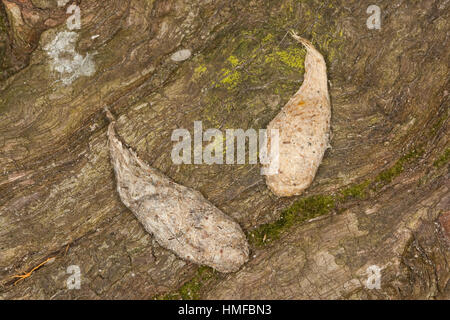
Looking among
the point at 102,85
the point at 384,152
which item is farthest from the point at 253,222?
the point at 102,85

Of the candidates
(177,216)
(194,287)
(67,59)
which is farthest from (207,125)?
(194,287)

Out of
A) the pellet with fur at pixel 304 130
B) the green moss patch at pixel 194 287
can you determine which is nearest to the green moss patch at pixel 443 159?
the pellet with fur at pixel 304 130

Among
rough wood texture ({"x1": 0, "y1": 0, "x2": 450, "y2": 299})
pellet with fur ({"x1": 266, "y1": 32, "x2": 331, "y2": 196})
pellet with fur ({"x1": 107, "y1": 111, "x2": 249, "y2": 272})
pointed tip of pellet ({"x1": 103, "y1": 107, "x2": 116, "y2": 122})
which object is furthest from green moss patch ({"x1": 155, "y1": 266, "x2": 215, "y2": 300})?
pointed tip of pellet ({"x1": 103, "y1": 107, "x2": 116, "y2": 122})

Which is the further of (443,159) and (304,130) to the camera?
(443,159)

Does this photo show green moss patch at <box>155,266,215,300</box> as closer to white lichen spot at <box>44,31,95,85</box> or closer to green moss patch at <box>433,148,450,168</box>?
white lichen spot at <box>44,31,95,85</box>

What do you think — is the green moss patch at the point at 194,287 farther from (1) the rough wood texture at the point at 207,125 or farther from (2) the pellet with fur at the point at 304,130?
(2) the pellet with fur at the point at 304,130

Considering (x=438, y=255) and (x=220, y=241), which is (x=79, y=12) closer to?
(x=220, y=241)

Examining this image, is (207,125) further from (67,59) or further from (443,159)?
(443,159)
